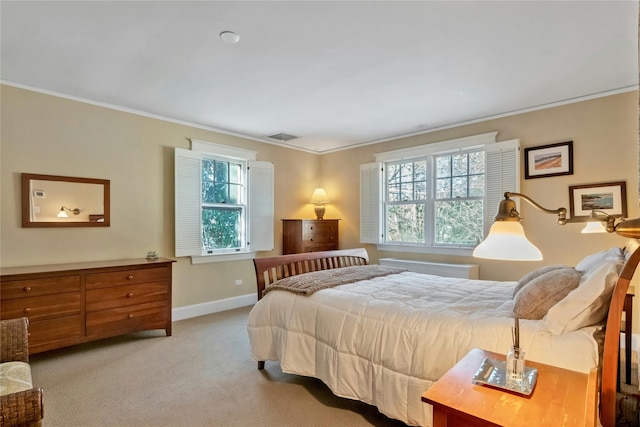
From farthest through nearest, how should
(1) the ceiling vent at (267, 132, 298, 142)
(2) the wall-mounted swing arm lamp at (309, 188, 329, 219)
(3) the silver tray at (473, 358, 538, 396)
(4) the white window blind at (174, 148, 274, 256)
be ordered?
(2) the wall-mounted swing arm lamp at (309, 188, 329, 219)
(1) the ceiling vent at (267, 132, 298, 142)
(4) the white window blind at (174, 148, 274, 256)
(3) the silver tray at (473, 358, 538, 396)

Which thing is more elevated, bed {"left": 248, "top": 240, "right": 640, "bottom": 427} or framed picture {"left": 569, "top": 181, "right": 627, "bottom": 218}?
framed picture {"left": 569, "top": 181, "right": 627, "bottom": 218}

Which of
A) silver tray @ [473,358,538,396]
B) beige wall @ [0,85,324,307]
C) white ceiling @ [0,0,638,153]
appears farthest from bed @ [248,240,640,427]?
beige wall @ [0,85,324,307]

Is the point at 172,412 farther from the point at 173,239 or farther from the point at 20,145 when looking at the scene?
the point at 20,145

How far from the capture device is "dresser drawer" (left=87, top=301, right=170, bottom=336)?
3189mm

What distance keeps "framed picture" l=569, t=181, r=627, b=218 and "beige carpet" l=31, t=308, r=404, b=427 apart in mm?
2964

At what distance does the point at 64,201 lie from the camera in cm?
344

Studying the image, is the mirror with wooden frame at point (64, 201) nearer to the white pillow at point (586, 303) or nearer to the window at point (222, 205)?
the window at point (222, 205)

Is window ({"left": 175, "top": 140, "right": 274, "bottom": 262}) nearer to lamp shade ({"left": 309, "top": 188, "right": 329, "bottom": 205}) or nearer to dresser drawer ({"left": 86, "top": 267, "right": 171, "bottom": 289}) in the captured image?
dresser drawer ({"left": 86, "top": 267, "right": 171, "bottom": 289})

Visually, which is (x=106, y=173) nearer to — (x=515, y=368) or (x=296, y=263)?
(x=296, y=263)

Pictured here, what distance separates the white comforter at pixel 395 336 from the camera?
167 cm

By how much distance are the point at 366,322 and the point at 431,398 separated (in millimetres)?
952

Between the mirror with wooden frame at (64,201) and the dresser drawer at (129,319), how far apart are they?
1014 mm

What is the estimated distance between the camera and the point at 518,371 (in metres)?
1.23

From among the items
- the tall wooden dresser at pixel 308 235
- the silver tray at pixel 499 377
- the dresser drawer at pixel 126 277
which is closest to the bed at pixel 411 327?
the silver tray at pixel 499 377
